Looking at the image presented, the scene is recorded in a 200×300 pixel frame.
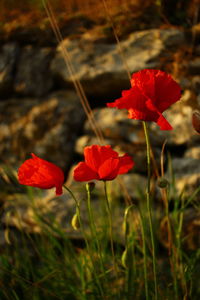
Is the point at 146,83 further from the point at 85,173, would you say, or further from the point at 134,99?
the point at 85,173

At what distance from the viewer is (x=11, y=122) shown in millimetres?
2561

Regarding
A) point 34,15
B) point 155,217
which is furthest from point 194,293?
point 34,15

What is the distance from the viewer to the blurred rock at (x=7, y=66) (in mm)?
2707

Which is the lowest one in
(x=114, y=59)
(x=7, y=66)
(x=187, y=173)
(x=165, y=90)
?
(x=187, y=173)

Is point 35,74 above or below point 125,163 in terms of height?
below

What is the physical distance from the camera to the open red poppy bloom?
0.91 m

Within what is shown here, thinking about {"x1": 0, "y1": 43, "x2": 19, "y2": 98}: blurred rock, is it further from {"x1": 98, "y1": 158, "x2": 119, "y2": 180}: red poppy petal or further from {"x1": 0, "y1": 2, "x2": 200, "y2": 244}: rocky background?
{"x1": 98, "y1": 158, "x2": 119, "y2": 180}: red poppy petal

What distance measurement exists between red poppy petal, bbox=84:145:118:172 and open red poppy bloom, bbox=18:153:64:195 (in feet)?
0.23

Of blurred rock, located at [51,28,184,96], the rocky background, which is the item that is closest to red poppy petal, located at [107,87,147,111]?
the rocky background

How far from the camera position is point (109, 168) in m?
0.90

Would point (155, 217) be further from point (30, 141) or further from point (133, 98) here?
point (133, 98)

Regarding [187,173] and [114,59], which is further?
[114,59]

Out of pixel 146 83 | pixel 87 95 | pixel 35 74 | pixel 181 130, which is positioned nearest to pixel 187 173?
pixel 181 130

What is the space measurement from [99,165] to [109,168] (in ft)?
0.11
